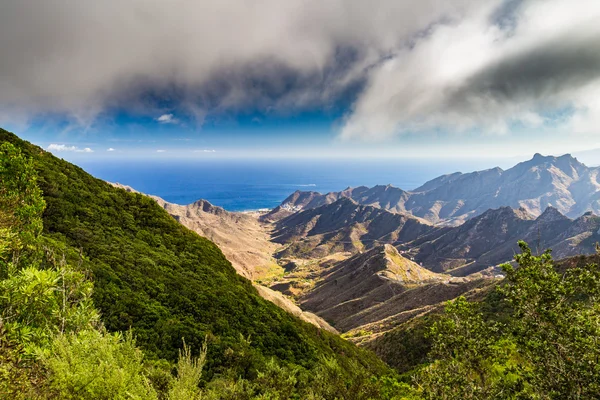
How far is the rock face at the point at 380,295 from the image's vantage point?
128375mm

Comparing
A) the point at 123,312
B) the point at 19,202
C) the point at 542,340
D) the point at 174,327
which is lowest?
the point at 174,327

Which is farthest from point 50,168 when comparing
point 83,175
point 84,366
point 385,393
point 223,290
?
point 385,393

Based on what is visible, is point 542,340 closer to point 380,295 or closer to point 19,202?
point 19,202

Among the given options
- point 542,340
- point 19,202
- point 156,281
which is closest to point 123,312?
point 156,281

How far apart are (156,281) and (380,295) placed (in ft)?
455

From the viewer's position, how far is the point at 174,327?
33.4 meters

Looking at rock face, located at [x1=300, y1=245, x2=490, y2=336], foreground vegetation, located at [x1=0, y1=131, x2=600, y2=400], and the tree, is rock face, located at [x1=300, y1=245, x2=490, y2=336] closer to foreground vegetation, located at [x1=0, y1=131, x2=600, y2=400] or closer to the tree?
foreground vegetation, located at [x1=0, y1=131, x2=600, y2=400]

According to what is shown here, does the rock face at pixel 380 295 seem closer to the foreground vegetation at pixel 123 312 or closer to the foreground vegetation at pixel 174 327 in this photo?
the foreground vegetation at pixel 123 312

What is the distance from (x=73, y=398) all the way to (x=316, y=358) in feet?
128

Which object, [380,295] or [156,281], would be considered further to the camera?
[380,295]

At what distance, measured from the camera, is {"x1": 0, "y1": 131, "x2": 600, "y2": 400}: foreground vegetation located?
12.4m

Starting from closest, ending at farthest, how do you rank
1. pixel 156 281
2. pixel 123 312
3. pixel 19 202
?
pixel 19 202 < pixel 123 312 < pixel 156 281

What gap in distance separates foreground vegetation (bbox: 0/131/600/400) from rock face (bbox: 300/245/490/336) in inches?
3383

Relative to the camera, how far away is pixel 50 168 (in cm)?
5278
